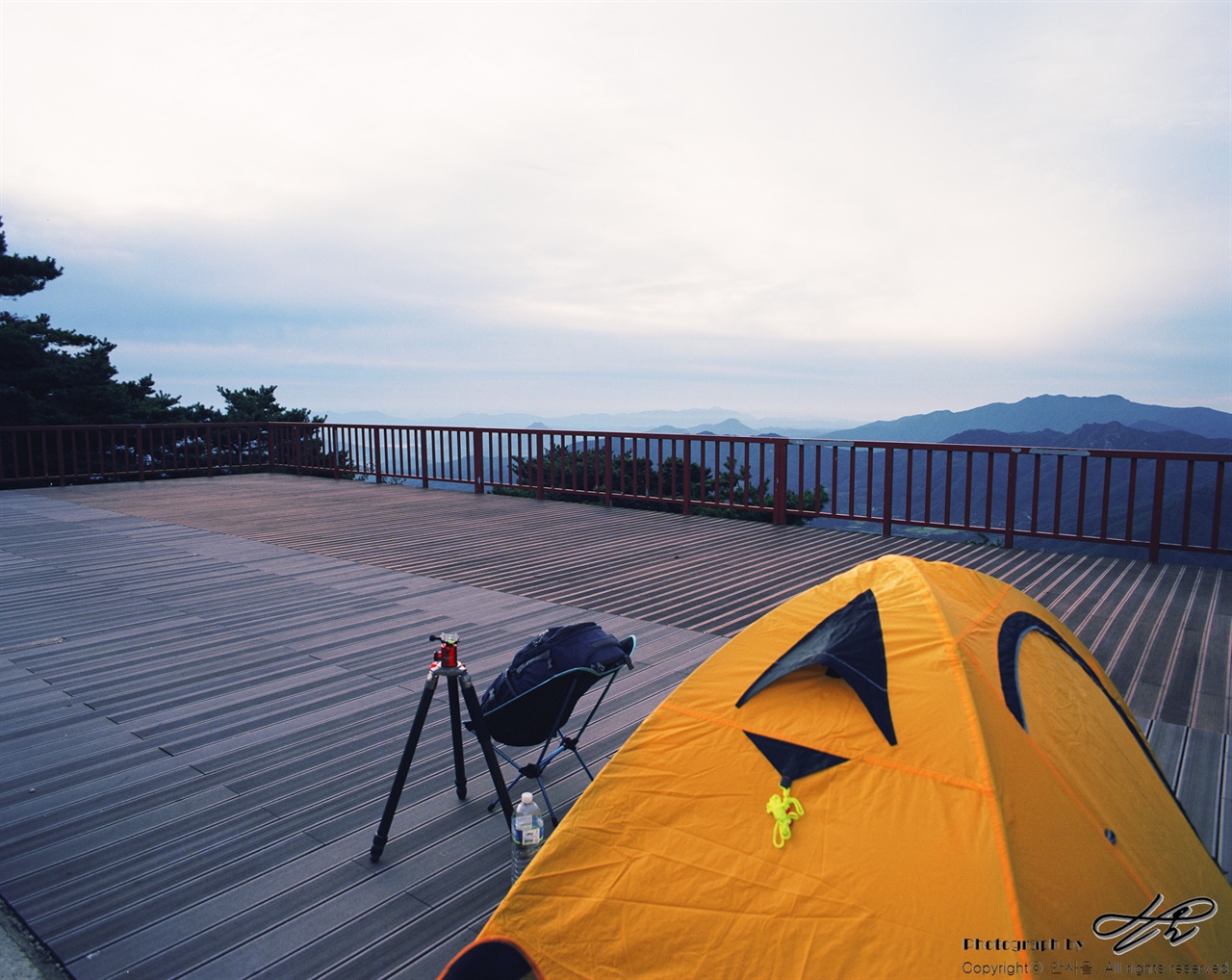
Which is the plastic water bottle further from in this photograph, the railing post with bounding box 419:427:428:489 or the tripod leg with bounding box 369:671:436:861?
the railing post with bounding box 419:427:428:489

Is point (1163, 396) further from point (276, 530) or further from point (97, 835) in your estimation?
point (97, 835)

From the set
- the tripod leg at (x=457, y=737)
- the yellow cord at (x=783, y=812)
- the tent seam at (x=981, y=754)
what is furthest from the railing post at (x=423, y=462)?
the yellow cord at (x=783, y=812)

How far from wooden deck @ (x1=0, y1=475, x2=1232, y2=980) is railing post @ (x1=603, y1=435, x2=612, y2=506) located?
144 centimetres

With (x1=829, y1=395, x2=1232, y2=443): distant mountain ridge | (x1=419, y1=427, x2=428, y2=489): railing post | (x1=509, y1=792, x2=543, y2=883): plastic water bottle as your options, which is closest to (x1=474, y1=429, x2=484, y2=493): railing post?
(x1=419, y1=427, x2=428, y2=489): railing post

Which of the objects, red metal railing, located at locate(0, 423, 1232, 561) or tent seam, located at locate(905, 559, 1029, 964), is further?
red metal railing, located at locate(0, 423, 1232, 561)

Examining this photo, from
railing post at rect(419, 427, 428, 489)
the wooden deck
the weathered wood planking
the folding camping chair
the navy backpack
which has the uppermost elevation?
railing post at rect(419, 427, 428, 489)

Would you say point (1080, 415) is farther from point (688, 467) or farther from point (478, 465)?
point (478, 465)

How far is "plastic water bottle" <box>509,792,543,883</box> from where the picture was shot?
1713mm

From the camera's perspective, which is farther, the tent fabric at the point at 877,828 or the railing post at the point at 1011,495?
the railing post at the point at 1011,495

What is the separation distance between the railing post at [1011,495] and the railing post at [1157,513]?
0.95 m

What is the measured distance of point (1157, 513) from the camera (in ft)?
17.5

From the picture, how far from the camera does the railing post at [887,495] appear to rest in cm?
645

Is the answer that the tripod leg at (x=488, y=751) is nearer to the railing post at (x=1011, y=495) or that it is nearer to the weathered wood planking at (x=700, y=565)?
the weathered wood planking at (x=700, y=565)

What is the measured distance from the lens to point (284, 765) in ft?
7.78
